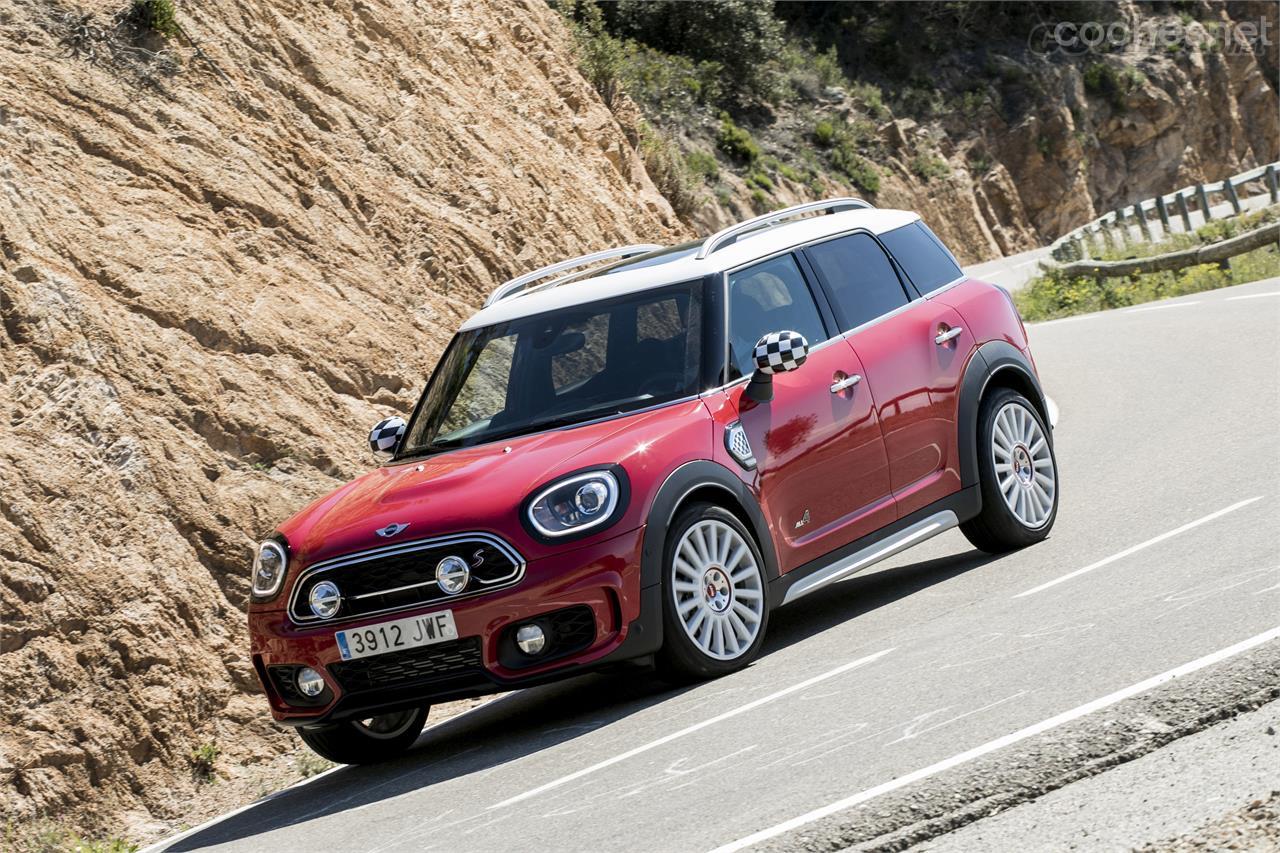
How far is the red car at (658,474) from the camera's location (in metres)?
7.11

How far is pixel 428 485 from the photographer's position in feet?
24.8

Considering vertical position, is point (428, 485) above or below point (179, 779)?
above

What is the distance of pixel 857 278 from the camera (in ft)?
29.9

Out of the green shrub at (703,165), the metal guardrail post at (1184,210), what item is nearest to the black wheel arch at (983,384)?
the green shrub at (703,165)

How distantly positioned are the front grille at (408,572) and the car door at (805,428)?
55.1 inches

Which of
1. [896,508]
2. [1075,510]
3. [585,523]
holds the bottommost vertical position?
[1075,510]

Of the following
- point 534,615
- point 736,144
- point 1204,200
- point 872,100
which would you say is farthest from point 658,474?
point 872,100

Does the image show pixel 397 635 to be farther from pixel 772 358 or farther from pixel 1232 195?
pixel 1232 195

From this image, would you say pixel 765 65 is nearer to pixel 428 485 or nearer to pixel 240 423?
pixel 240 423

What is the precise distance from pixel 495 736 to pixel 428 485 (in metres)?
1.20

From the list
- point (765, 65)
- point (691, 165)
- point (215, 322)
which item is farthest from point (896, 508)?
point (765, 65)

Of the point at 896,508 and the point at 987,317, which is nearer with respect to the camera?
the point at 896,508

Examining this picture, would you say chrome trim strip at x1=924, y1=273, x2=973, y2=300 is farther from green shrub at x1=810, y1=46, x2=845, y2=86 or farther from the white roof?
green shrub at x1=810, y1=46, x2=845, y2=86

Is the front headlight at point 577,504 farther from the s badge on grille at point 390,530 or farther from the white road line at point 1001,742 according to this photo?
the white road line at point 1001,742
